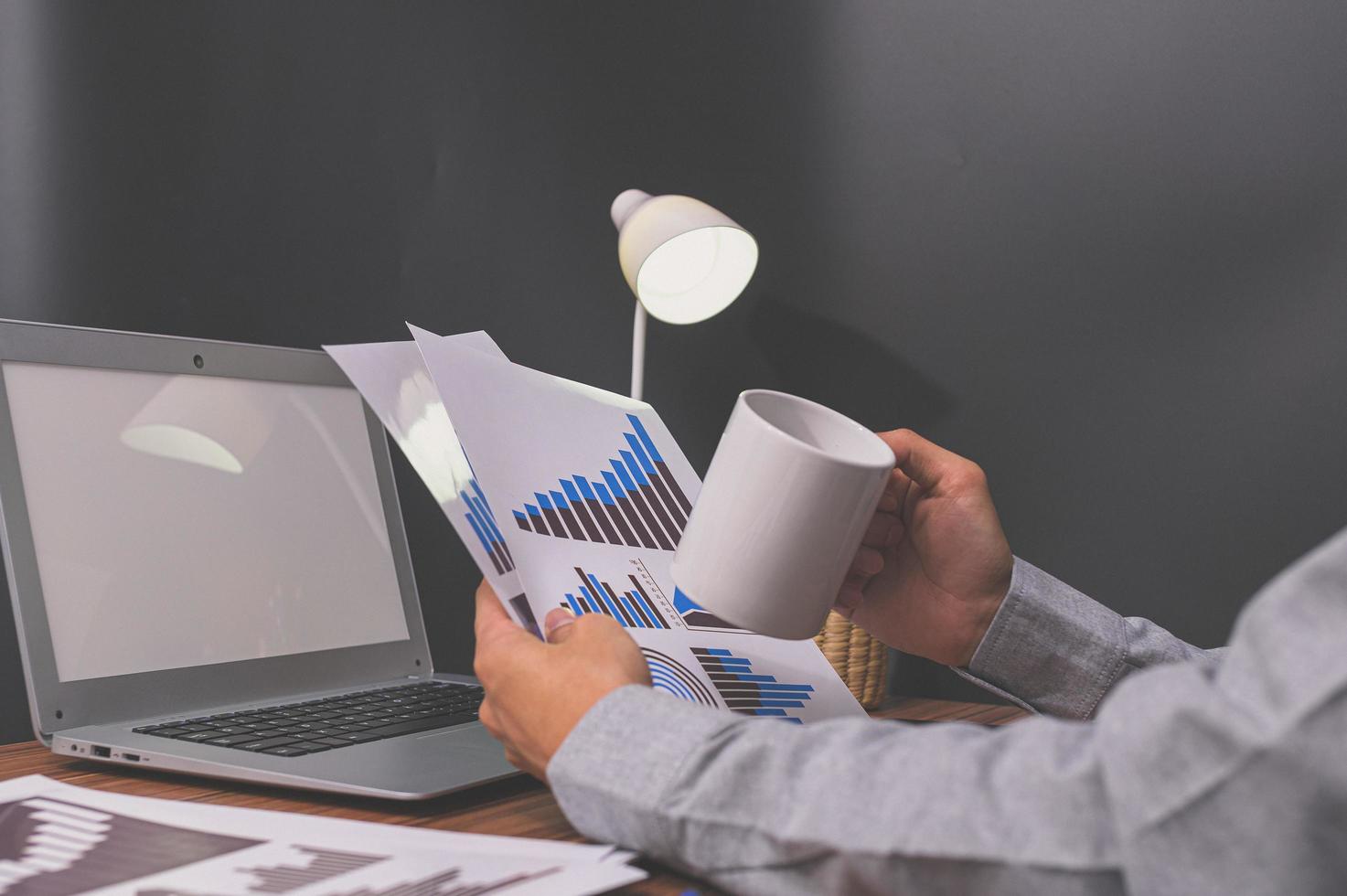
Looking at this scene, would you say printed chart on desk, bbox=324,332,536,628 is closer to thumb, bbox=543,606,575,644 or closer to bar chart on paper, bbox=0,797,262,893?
thumb, bbox=543,606,575,644

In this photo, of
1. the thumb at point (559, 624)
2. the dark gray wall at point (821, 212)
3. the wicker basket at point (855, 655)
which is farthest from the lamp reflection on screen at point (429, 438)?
the dark gray wall at point (821, 212)

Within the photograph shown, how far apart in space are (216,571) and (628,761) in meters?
0.61

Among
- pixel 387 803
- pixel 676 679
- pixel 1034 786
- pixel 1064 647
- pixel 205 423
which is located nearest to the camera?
pixel 1034 786

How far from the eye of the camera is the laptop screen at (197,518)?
835 millimetres

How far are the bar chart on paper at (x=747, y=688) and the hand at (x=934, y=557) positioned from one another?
169 mm

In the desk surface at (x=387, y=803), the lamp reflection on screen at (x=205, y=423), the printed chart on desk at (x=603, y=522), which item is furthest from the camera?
the lamp reflection on screen at (x=205, y=423)

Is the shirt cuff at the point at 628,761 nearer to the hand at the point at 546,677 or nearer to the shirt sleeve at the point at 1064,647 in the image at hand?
the hand at the point at 546,677

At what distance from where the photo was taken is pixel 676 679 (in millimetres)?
722

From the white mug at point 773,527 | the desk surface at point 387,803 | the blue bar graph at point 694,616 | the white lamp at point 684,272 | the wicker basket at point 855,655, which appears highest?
the white lamp at point 684,272

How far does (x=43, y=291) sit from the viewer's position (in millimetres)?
1299

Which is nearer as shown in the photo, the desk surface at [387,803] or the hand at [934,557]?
the desk surface at [387,803]

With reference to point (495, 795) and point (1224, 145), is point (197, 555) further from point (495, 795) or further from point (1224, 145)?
point (1224, 145)

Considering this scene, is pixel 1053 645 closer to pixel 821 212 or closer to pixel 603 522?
pixel 603 522

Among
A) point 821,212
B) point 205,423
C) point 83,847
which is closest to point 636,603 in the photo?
point 83,847
